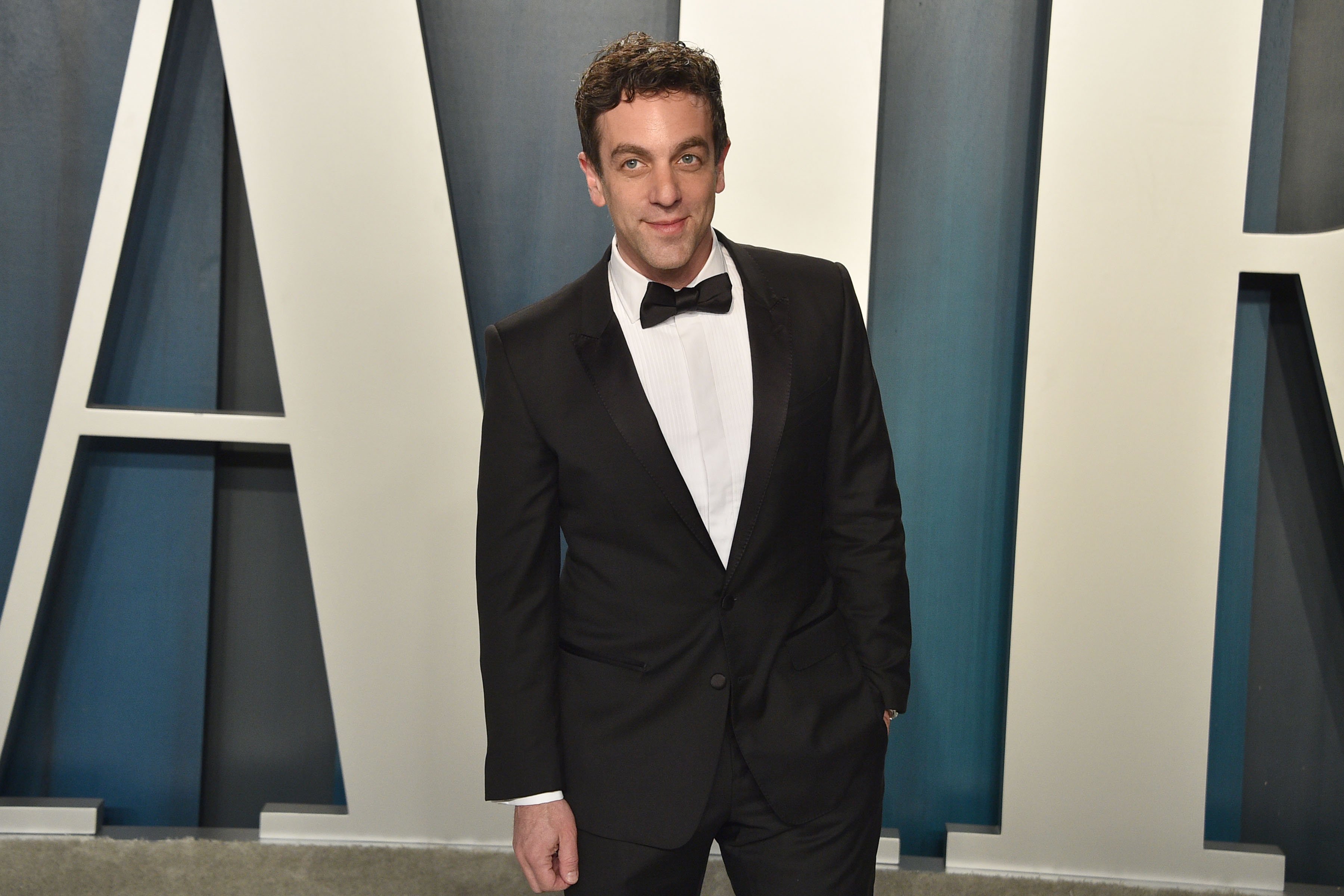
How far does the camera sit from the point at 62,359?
2.63 m

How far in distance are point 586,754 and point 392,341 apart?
1.34m

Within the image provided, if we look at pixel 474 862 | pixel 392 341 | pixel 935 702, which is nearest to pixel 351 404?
pixel 392 341

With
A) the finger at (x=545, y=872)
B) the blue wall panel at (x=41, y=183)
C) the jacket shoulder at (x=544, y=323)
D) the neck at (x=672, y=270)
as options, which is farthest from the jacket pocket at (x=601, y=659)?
the blue wall panel at (x=41, y=183)

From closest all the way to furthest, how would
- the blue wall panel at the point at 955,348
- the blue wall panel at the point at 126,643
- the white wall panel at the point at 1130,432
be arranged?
the white wall panel at the point at 1130,432, the blue wall panel at the point at 955,348, the blue wall panel at the point at 126,643

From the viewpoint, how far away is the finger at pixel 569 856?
5.06 ft

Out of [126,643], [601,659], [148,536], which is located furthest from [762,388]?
[126,643]

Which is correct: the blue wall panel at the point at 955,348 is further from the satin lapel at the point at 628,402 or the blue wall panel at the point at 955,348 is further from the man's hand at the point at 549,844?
the man's hand at the point at 549,844

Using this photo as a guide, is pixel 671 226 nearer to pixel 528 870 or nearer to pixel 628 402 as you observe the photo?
pixel 628 402

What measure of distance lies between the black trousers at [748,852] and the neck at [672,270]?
0.64m

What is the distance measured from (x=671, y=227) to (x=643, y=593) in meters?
0.51

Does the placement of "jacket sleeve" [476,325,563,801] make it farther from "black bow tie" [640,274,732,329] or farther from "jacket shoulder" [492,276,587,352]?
"black bow tie" [640,274,732,329]

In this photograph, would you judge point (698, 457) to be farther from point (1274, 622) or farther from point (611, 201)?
point (1274, 622)

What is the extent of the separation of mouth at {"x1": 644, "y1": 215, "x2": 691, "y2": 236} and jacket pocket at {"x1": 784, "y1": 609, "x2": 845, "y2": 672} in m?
0.60

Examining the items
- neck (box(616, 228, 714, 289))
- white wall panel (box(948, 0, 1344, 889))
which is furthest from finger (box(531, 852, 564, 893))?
white wall panel (box(948, 0, 1344, 889))
